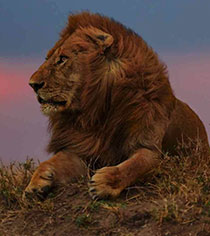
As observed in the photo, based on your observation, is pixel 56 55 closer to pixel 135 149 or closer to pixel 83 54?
pixel 83 54

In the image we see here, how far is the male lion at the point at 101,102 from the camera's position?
4.90m

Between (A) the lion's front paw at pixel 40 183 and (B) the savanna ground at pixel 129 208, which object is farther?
(A) the lion's front paw at pixel 40 183

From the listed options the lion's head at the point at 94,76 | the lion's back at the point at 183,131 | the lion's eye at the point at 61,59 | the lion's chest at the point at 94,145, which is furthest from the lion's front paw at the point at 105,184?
the lion's eye at the point at 61,59

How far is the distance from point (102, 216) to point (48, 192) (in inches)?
25.5

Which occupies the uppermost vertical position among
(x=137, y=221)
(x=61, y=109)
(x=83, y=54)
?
(x=83, y=54)

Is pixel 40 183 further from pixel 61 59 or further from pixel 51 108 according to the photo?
pixel 61 59

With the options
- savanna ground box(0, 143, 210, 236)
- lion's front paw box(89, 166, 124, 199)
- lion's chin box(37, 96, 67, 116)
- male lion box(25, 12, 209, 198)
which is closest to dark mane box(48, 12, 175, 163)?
male lion box(25, 12, 209, 198)

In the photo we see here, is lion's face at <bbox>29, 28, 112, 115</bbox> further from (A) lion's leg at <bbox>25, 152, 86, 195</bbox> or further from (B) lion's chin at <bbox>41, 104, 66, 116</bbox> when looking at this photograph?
(A) lion's leg at <bbox>25, 152, 86, 195</bbox>

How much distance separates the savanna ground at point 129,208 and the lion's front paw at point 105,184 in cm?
8

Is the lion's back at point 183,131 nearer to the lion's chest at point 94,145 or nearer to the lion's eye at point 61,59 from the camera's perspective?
the lion's chest at point 94,145

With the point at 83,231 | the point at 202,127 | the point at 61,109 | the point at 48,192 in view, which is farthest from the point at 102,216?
the point at 202,127

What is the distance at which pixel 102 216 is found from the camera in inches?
175

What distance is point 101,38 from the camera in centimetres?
501

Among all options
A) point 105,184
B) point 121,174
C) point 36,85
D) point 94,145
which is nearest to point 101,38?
point 36,85
